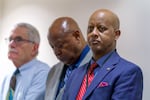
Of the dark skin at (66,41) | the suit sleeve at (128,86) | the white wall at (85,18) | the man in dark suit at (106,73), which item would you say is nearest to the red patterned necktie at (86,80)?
the man in dark suit at (106,73)

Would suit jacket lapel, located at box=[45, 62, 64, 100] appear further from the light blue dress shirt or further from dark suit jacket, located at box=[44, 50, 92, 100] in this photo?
the light blue dress shirt

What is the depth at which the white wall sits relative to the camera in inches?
79.0

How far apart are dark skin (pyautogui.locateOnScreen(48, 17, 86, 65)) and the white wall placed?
1.57 ft

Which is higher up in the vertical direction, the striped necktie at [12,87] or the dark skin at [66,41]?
the dark skin at [66,41]

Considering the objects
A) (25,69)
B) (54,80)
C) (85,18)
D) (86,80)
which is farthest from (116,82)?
(85,18)

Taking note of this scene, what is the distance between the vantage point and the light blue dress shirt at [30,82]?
6.72 feet

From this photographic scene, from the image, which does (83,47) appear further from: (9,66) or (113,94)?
(9,66)

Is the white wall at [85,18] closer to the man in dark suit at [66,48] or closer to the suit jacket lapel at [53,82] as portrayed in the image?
the man in dark suit at [66,48]

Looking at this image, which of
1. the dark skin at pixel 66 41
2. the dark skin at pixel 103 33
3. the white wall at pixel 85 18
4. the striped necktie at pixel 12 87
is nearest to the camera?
the dark skin at pixel 103 33

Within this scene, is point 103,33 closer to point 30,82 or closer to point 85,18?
point 30,82

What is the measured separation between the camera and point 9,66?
3.33 m

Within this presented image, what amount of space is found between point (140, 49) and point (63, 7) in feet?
3.64

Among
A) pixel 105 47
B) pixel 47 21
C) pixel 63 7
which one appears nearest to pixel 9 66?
pixel 47 21

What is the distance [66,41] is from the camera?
1.76 metres
